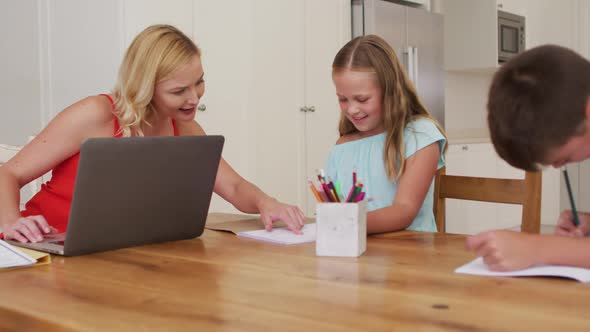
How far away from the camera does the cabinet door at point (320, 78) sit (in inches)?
146

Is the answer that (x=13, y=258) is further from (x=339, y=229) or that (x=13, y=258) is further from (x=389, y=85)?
(x=389, y=85)

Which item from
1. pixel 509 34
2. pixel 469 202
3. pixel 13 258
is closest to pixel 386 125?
pixel 13 258

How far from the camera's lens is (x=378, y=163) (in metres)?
1.98

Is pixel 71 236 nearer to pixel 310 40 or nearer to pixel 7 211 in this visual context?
pixel 7 211

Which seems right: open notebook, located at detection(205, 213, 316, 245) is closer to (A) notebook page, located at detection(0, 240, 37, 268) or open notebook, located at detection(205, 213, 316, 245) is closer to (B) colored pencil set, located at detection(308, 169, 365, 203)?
(B) colored pencil set, located at detection(308, 169, 365, 203)

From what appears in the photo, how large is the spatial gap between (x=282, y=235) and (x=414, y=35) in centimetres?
307

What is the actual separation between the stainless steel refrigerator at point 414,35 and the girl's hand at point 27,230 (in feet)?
9.30

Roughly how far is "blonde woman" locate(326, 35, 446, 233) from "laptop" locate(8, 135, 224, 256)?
57cm

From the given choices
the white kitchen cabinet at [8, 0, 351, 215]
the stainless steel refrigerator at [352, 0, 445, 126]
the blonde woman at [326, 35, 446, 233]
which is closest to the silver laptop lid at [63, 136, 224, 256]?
the blonde woman at [326, 35, 446, 233]

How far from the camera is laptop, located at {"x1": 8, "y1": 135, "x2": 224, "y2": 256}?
1.19 m

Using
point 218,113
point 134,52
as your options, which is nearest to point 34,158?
point 134,52

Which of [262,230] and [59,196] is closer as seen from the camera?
[262,230]

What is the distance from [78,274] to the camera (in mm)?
1089

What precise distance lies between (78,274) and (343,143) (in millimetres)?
1180
